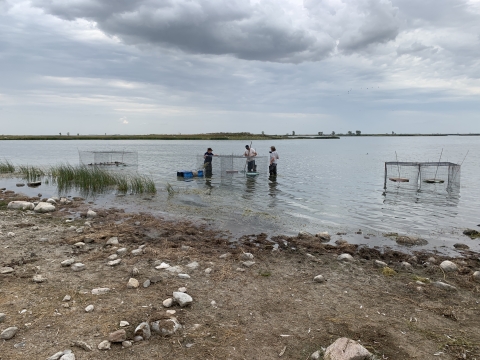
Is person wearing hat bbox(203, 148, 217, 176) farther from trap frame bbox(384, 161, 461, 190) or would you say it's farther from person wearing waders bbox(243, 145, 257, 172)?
trap frame bbox(384, 161, 461, 190)

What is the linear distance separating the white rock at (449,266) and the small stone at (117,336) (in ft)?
22.3

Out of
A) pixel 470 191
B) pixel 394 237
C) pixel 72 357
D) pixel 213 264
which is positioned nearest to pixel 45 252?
pixel 213 264

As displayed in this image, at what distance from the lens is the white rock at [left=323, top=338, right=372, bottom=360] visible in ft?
13.7

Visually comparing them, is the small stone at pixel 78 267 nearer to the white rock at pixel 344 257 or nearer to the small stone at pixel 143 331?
the small stone at pixel 143 331

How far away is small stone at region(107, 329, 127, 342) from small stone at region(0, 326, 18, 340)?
1.21 m

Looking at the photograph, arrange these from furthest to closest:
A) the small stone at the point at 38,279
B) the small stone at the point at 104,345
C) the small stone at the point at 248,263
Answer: the small stone at the point at 248,263 < the small stone at the point at 38,279 < the small stone at the point at 104,345

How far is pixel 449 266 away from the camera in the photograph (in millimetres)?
7852

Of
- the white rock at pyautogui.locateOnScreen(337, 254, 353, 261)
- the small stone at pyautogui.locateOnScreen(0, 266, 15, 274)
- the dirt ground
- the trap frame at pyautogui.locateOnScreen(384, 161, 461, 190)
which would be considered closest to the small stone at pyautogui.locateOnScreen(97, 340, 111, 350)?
the dirt ground

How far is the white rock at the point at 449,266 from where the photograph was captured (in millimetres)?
7797

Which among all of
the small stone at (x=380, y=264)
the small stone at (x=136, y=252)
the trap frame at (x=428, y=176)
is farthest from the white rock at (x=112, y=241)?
the trap frame at (x=428, y=176)

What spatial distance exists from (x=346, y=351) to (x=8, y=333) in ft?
13.8

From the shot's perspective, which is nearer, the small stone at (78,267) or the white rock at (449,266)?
the small stone at (78,267)

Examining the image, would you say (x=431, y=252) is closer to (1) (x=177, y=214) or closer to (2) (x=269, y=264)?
(2) (x=269, y=264)

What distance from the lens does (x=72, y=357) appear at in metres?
4.14
